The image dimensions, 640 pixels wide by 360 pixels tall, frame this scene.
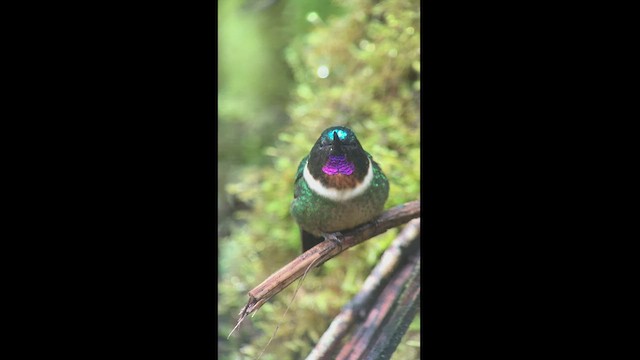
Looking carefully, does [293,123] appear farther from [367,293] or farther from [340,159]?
[367,293]

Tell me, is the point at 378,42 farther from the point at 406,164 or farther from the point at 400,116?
the point at 406,164

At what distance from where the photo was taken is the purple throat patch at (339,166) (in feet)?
5.94

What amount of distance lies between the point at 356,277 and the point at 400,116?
0.49 metres

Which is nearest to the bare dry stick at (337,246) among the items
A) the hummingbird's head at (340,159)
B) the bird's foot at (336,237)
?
the bird's foot at (336,237)

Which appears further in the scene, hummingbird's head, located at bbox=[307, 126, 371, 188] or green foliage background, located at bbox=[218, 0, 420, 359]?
green foliage background, located at bbox=[218, 0, 420, 359]

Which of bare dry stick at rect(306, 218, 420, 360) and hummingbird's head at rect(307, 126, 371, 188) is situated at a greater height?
hummingbird's head at rect(307, 126, 371, 188)

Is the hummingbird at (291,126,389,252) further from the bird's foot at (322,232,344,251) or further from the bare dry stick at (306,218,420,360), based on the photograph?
the bare dry stick at (306,218,420,360)

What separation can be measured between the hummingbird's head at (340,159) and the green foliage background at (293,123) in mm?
111

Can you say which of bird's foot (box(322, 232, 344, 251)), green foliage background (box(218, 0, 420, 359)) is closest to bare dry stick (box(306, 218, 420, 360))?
green foliage background (box(218, 0, 420, 359))

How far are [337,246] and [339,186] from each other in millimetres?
172

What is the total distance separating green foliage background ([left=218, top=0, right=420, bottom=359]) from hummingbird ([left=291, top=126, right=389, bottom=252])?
0.08 m

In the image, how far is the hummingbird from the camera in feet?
5.95

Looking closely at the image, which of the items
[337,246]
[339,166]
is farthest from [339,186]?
[337,246]
